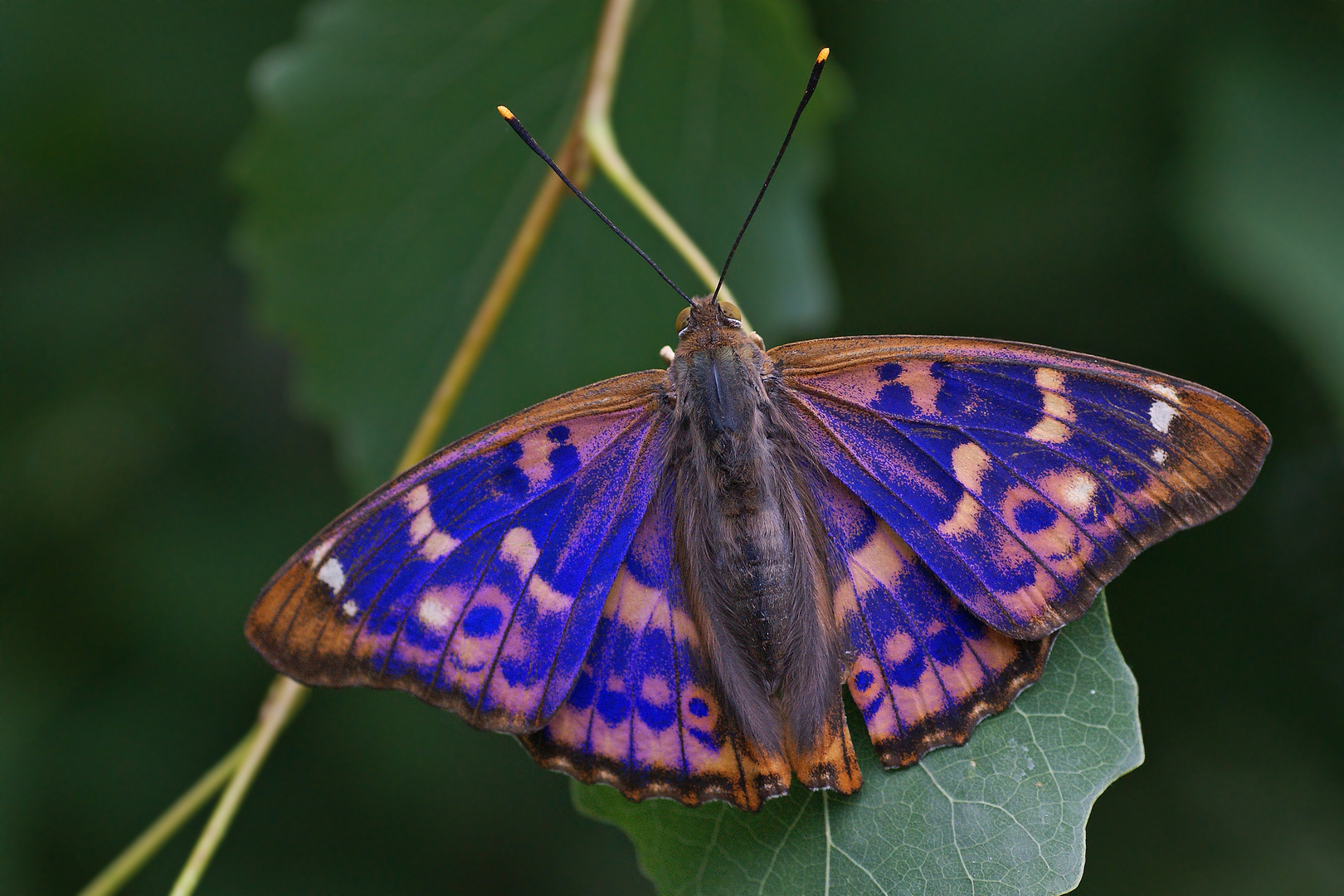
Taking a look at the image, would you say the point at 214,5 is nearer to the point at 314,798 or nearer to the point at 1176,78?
the point at 314,798

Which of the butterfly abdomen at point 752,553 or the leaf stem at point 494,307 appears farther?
the leaf stem at point 494,307

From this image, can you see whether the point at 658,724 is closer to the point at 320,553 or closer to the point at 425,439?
the point at 320,553

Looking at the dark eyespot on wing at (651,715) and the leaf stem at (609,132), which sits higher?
the leaf stem at (609,132)

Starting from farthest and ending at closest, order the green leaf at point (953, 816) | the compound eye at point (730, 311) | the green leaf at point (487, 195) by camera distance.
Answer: the green leaf at point (487, 195)
the compound eye at point (730, 311)
the green leaf at point (953, 816)

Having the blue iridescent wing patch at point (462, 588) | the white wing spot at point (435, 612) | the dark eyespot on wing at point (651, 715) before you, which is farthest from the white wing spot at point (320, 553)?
the dark eyespot on wing at point (651, 715)

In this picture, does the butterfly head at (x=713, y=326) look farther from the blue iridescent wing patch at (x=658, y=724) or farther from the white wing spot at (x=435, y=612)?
the white wing spot at (x=435, y=612)

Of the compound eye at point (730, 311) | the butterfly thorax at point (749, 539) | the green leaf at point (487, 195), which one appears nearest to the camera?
the butterfly thorax at point (749, 539)

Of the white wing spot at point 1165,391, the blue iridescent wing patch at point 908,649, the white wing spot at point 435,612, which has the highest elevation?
the white wing spot at point 435,612

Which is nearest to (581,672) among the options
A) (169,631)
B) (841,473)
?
(841,473)
